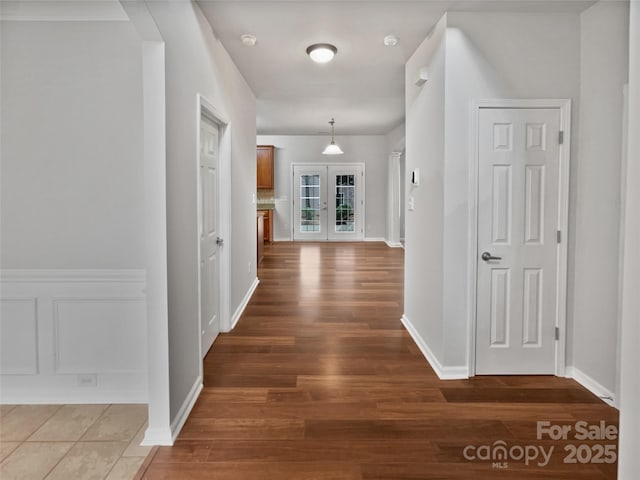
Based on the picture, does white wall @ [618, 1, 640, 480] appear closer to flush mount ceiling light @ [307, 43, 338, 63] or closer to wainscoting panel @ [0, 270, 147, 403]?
wainscoting panel @ [0, 270, 147, 403]

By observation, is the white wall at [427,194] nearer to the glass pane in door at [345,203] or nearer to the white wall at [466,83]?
the white wall at [466,83]

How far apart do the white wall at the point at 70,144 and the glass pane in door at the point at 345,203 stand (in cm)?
875

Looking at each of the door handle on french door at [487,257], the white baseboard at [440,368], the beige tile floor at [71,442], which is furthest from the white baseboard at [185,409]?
the door handle on french door at [487,257]

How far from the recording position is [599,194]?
2891mm

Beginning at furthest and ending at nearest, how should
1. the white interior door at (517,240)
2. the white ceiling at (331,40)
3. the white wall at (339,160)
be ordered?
the white wall at (339,160) → the white interior door at (517,240) → the white ceiling at (331,40)

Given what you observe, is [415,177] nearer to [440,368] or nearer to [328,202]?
[440,368]

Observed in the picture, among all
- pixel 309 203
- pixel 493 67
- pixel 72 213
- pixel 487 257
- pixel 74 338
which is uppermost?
pixel 493 67

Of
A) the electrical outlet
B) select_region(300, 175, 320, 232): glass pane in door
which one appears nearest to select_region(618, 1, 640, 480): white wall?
the electrical outlet

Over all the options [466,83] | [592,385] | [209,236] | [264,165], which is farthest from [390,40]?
[264,165]

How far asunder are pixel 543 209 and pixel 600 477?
178 cm

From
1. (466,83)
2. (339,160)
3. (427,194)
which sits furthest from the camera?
(339,160)

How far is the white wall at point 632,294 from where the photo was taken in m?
1.17

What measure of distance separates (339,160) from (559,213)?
8349 millimetres

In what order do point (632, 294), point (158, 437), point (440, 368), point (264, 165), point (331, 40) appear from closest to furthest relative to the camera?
point (632, 294) < point (158, 437) < point (440, 368) < point (331, 40) < point (264, 165)
